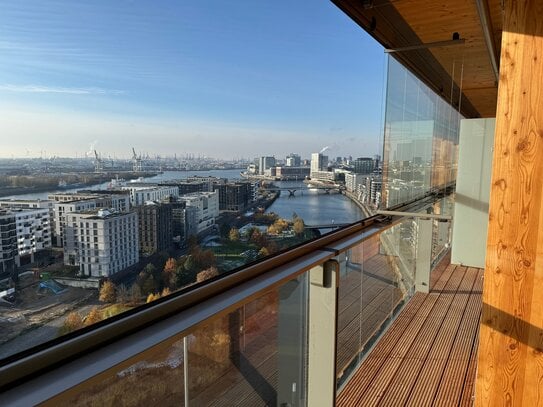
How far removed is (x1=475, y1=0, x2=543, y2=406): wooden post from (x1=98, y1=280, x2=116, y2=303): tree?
202cm

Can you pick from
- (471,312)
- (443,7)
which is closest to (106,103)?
(443,7)

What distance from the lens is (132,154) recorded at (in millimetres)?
1199

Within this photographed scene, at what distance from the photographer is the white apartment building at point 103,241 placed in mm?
984

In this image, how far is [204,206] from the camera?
1429mm

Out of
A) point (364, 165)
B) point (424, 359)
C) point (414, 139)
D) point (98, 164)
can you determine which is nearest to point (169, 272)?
point (98, 164)

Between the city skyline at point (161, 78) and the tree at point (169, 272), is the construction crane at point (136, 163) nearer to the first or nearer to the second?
the city skyline at point (161, 78)

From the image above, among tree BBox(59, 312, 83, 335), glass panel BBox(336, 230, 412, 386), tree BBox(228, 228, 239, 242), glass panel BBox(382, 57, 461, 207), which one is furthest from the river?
glass panel BBox(382, 57, 461, 207)

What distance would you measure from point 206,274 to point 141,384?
447 mm

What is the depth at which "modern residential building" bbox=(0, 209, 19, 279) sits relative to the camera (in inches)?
32.9

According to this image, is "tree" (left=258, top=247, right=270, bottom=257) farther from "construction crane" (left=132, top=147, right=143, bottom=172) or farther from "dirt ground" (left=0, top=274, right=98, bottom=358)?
"dirt ground" (left=0, top=274, right=98, bottom=358)

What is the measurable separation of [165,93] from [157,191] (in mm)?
337

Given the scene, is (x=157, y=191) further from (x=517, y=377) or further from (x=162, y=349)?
(x=517, y=377)

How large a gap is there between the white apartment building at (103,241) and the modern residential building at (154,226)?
0.02m

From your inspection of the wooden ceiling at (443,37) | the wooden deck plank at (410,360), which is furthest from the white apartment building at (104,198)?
the wooden deck plank at (410,360)
